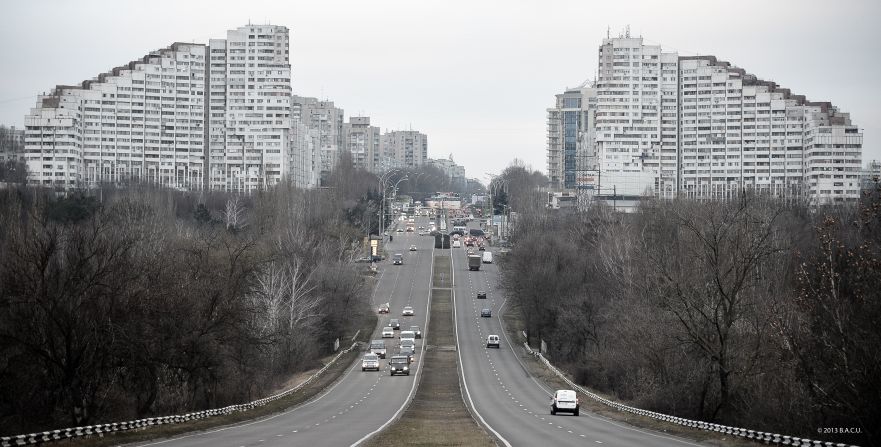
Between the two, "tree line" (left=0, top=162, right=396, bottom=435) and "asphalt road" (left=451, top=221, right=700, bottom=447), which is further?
"tree line" (left=0, top=162, right=396, bottom=435)

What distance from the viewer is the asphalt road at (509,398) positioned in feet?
129

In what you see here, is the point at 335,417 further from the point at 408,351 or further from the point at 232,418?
the point at 408,351

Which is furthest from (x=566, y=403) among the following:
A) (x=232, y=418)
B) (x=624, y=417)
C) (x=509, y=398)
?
(x=232, y=418)

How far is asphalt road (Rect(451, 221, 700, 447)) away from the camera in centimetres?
3947

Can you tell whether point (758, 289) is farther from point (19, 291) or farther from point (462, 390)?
point (19, 291)

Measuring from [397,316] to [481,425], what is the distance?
70276 mm

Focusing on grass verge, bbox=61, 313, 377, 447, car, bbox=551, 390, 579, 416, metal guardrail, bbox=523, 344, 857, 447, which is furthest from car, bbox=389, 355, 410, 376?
car, bbox=551, 390, 579, 416

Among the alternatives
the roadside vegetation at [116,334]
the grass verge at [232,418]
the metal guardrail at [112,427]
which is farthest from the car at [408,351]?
the metal guardrail at [112,427]

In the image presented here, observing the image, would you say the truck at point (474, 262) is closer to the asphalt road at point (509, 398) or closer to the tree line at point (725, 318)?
the asphalt road at point (509, 398)

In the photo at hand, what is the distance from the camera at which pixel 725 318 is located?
47125 millimetres

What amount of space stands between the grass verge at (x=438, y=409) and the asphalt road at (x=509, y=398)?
871 mm

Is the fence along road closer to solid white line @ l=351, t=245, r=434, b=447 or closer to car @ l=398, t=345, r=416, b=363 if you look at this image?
solid white line @ l=351, t=245, r=434, b=447

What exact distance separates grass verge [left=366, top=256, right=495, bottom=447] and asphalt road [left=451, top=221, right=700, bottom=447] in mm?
871

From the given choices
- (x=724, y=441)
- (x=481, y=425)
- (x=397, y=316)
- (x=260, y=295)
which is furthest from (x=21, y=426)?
(x=397, y=316)
